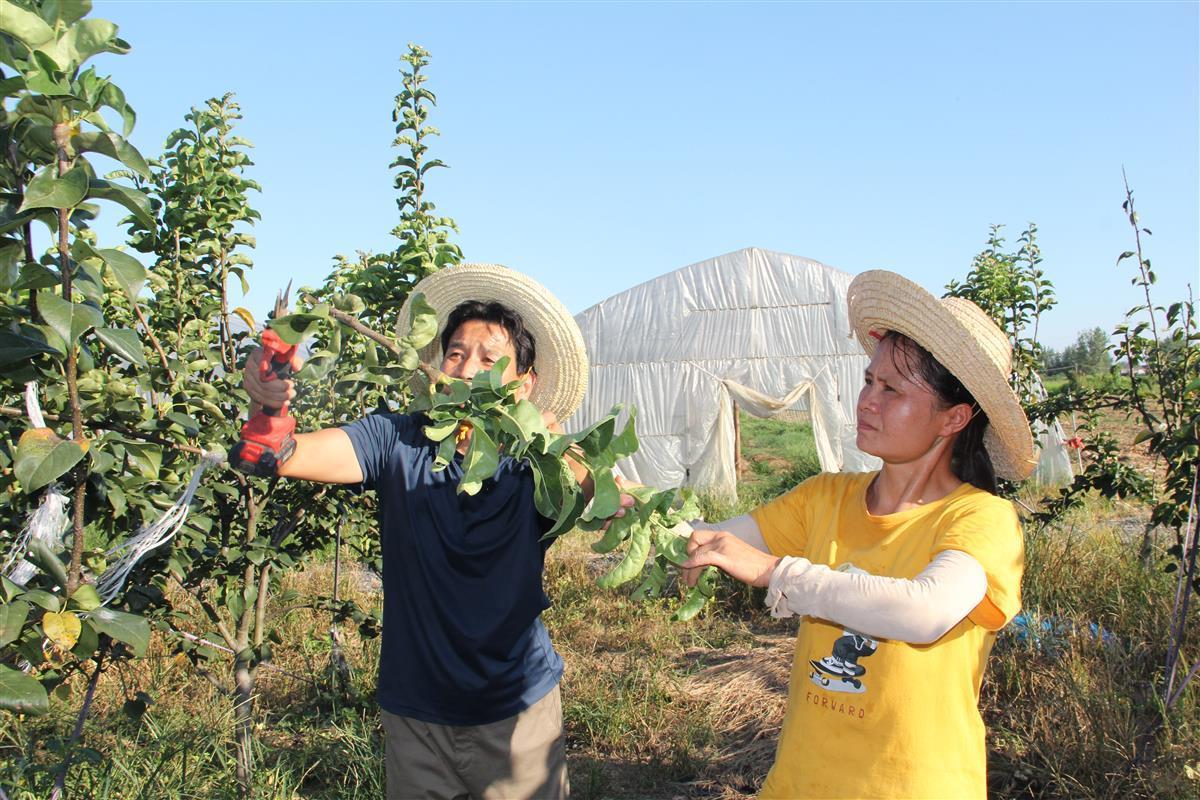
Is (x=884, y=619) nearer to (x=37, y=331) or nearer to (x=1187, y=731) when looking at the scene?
(x=37, y=331)

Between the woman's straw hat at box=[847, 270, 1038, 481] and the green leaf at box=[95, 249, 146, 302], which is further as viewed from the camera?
the woman's straw hat at box=[847, 270, 1038, 481]

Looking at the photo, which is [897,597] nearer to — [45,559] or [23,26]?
[45,559]

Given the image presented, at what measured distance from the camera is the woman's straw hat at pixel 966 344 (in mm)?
1794

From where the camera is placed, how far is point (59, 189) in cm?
133

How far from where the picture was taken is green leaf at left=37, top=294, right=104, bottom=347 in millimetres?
1382

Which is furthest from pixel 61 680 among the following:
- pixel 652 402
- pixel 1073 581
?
pixel 652 402

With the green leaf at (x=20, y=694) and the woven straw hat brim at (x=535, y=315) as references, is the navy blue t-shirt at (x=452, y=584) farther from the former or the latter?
the green leaf at (x=20, y=694)

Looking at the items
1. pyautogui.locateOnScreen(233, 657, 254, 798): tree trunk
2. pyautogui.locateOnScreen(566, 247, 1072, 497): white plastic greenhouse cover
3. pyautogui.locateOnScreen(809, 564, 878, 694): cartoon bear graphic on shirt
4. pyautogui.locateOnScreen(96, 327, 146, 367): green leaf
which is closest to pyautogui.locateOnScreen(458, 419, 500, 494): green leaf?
pyautogui.locateOnScreen(96, 327, 146, 367): green leaf

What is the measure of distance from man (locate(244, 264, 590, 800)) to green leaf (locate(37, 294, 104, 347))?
1.88 ft

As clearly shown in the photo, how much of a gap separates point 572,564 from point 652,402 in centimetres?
957

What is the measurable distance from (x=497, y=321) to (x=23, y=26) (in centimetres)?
118

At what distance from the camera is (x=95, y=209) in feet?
4.90

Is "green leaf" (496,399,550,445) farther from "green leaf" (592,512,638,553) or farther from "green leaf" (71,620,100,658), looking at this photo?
"green leaf" (71,620,100,658)

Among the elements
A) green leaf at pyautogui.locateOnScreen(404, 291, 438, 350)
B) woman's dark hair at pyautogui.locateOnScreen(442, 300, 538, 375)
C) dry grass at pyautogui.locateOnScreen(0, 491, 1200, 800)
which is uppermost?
woman's dark hair at pyautogui.locateOnScreen(442, 300, 538, 375)
